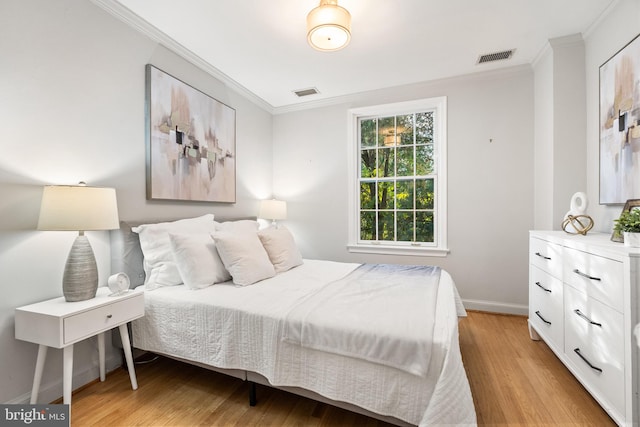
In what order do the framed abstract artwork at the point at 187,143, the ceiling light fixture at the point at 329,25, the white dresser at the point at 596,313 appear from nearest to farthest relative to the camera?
1. the white dresser at the point at 596,313
2. the ceiling light fixture at the point at 329,25
3. the framed abstract artwork at the point at 187,143

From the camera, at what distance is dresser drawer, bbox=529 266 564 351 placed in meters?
1.98

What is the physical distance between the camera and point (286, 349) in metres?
1.50

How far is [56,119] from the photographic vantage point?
1.76 meters

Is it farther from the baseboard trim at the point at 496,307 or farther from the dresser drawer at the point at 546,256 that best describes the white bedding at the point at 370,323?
the baseboard trim at the point at 496,307

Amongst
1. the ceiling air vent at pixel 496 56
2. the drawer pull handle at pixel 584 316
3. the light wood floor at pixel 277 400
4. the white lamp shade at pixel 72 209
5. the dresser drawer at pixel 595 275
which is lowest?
the light wood floor at pixel 277 400

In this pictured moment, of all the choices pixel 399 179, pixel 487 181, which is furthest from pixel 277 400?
pixel 487 181

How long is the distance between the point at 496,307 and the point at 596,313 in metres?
1.71

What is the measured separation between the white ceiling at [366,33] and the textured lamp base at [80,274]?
5.67ft

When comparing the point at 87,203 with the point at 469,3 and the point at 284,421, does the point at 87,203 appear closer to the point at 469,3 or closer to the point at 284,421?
the point at 284,421

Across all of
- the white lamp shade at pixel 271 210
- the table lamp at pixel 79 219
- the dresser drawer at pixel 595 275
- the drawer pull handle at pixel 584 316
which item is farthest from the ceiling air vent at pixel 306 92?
the drawer pull handle at pixel 584 316

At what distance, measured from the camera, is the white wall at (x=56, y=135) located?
1565mm

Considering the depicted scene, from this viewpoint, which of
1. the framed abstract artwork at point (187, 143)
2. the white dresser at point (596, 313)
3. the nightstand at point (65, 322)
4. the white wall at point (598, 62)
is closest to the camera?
the white dresser at point (596, 313)

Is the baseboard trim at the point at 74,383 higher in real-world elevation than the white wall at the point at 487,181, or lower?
lower

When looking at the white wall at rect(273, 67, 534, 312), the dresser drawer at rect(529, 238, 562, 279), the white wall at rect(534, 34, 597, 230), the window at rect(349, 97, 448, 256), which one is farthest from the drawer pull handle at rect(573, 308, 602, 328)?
the window at rect(349, 97, 448, 256)
